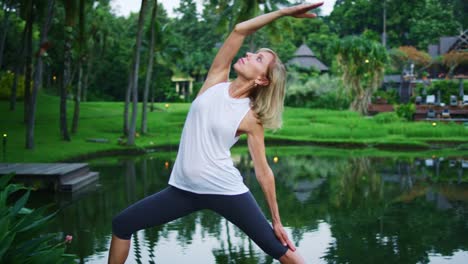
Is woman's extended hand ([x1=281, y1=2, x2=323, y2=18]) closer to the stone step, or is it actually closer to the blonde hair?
the blonde hair

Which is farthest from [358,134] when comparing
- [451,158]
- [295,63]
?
[295,63]

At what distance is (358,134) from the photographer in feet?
81.8

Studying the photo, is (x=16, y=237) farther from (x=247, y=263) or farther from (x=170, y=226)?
(x=170, y=226)

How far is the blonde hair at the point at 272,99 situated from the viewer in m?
4.11

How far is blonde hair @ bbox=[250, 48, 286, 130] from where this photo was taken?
4.11m

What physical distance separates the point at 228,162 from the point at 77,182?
27.7ft

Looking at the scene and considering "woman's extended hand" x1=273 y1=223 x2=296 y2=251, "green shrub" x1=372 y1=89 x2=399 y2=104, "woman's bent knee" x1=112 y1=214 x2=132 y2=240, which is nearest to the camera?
"woman's extended hand" x1=273 y1=223 x2=296 y2=251

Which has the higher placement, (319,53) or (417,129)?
(319,53)

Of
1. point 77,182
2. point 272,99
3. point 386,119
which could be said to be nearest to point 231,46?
point 272,99

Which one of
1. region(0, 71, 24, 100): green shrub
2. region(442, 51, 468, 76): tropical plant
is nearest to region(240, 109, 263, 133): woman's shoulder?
region(0, 71, 24, 100): green shrub

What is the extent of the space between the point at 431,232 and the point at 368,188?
4192 millimetres

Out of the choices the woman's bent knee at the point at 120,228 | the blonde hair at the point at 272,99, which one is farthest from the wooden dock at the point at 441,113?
the woman's bent knee at the point at 120,228

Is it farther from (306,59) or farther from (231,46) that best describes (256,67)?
(306,59)

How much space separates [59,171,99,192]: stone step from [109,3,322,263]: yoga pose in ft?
25.4
